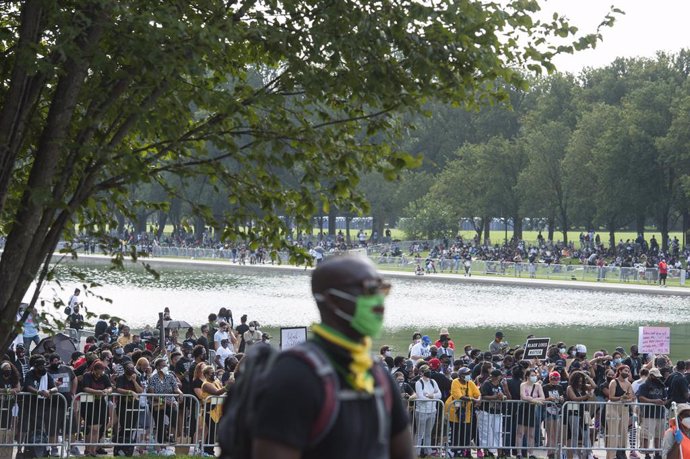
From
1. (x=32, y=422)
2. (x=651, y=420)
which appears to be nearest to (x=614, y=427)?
(x=651, y=420)

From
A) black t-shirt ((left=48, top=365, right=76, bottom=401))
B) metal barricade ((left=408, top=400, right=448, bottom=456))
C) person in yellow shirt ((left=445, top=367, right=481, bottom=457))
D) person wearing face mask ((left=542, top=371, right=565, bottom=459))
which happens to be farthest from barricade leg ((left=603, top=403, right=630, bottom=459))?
black t-shirt ((left=48, top=365, right=76, bottom=401))

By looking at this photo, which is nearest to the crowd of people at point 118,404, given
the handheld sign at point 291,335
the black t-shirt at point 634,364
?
the handheld sign at point 291,335

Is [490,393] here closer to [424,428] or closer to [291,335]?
[424,428]

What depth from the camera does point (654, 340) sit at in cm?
2403

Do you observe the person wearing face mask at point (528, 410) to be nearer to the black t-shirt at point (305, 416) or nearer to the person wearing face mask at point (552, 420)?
the person wearing face mask at point (552, 420)

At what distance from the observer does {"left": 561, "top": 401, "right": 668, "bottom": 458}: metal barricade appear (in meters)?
17.2

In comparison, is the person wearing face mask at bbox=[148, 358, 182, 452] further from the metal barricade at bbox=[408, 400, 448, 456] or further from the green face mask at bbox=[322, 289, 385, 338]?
the green face mask at bbox=[322, 289, 385, 338]

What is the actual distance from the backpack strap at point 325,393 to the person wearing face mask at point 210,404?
12356 millimetres

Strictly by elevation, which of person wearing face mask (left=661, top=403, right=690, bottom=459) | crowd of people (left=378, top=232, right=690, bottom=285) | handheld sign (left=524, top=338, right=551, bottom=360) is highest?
crowd of people (left=378, top=232, right=690, bottom=285)

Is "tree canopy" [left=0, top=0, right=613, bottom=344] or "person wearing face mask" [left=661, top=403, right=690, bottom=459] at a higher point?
"tree canopy" [left=0, top=0, right=613, bottom=344]

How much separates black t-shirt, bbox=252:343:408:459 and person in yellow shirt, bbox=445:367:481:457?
42.7 feet

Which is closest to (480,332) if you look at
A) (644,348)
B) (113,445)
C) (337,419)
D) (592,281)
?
(644,348)

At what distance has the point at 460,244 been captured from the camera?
9312 centimetres

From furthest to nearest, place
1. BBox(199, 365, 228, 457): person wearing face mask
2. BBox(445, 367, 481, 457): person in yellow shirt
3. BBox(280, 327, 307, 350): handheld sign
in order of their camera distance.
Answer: BBox(280, 327, 307, 350): handheld sign < BBox(445, 367, 481, 457): person in yellow shirt < BBox(199, 365, 228, 457): person wearing face mask
